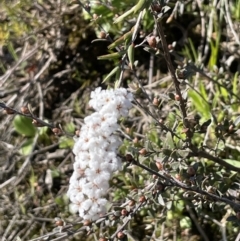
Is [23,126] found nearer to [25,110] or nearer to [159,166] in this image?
[25,110]

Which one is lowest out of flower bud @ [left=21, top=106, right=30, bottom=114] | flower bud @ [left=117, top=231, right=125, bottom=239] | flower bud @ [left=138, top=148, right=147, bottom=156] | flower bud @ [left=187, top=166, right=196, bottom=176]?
flower bud @ [left=117, top=231, right=125, bottom=239]

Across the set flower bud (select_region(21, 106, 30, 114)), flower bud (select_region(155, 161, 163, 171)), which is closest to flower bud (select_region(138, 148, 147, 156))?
flower bud (select_region(155, 161, 163, 171))

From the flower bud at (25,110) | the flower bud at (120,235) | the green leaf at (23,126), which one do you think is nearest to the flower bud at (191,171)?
the flower bud at (120,235)

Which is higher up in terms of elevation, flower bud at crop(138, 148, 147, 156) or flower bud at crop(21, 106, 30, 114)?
flower bud at crop(21, 106, 30, 114)

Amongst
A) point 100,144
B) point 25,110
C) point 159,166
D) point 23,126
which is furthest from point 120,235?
point 23,126

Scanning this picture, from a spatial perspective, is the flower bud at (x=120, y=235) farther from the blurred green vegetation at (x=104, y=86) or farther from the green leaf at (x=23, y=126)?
the green leaf at (x=23, y=126)

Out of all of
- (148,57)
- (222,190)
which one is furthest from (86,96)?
(222,190)

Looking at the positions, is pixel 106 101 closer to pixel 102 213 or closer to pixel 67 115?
pixel 102 213

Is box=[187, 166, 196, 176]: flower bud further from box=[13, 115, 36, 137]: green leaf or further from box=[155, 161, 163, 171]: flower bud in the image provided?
box=[13, 115, 36, 137]: green leaf

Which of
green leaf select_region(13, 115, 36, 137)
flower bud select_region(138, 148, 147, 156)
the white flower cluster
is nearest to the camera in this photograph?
the white flower cluster
